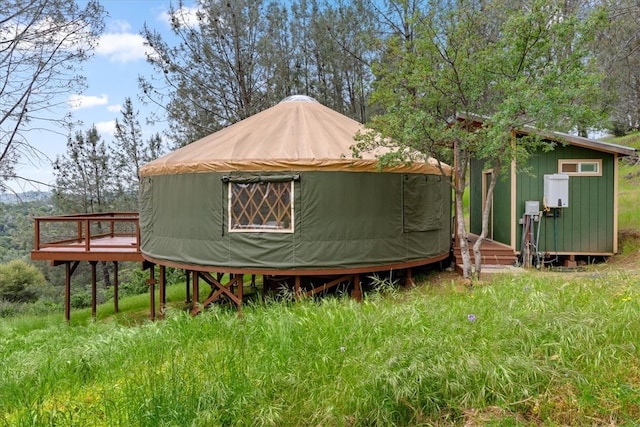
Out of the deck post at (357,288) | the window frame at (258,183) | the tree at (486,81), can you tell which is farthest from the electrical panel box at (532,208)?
the window frame at (258,183)

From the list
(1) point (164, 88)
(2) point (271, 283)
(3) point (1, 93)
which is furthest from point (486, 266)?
(1) point (164, 88)

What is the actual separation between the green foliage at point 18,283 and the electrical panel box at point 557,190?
17959 mm

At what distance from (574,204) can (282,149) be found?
15.2ft

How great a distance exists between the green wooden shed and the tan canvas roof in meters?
1.38

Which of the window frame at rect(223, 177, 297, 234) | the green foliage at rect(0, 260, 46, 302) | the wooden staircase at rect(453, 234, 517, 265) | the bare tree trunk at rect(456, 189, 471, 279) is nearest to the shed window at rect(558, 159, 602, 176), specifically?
the wooden staircase at rect(453, 234, 517, 265)

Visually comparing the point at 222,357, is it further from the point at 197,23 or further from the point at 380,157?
the point at 197,23

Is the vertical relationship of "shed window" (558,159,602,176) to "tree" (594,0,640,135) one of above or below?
below

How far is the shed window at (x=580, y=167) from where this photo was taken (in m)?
6.48

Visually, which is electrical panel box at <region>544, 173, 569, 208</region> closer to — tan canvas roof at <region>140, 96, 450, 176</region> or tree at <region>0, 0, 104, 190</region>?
tan canvas roof at <region>140, 96, 450, 176</region>

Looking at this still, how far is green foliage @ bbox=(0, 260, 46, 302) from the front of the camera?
1590 centimetres

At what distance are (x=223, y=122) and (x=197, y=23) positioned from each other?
8.74ft

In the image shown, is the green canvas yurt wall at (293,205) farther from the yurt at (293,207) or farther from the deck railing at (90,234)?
the deck railing at (90,234)

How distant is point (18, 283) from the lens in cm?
1622

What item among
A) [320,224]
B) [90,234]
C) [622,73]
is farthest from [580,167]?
[622,73]
